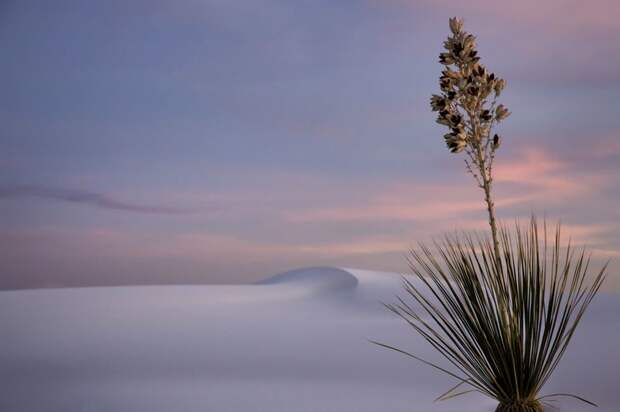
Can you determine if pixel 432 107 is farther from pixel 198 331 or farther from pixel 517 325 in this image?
pixel 198 331

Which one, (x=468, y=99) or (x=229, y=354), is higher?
(x=468, y=99)

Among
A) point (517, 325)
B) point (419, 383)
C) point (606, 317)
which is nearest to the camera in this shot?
point (517, 325)

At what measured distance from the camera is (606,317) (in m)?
6.16

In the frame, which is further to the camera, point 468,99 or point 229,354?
point 229,354

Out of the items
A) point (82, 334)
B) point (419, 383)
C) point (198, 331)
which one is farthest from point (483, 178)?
point (82, 334)

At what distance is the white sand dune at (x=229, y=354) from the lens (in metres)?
3.70

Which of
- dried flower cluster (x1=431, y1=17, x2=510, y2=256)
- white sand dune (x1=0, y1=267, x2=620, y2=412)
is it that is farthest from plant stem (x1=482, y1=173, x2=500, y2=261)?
white sand dune (x1=0, y1=267, x2=620, y2=412)

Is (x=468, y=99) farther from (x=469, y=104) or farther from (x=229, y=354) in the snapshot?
(x=229, y=354)

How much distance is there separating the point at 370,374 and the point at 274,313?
3.18 metres

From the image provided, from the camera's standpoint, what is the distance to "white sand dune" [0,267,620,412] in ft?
12.1

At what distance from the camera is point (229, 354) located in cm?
517

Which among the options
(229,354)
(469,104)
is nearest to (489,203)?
(469,104)

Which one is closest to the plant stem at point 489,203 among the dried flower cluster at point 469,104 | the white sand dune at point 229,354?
the dried flower cluster at point 469,104

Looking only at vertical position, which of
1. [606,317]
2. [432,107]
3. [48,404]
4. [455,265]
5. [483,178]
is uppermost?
[432,107]
